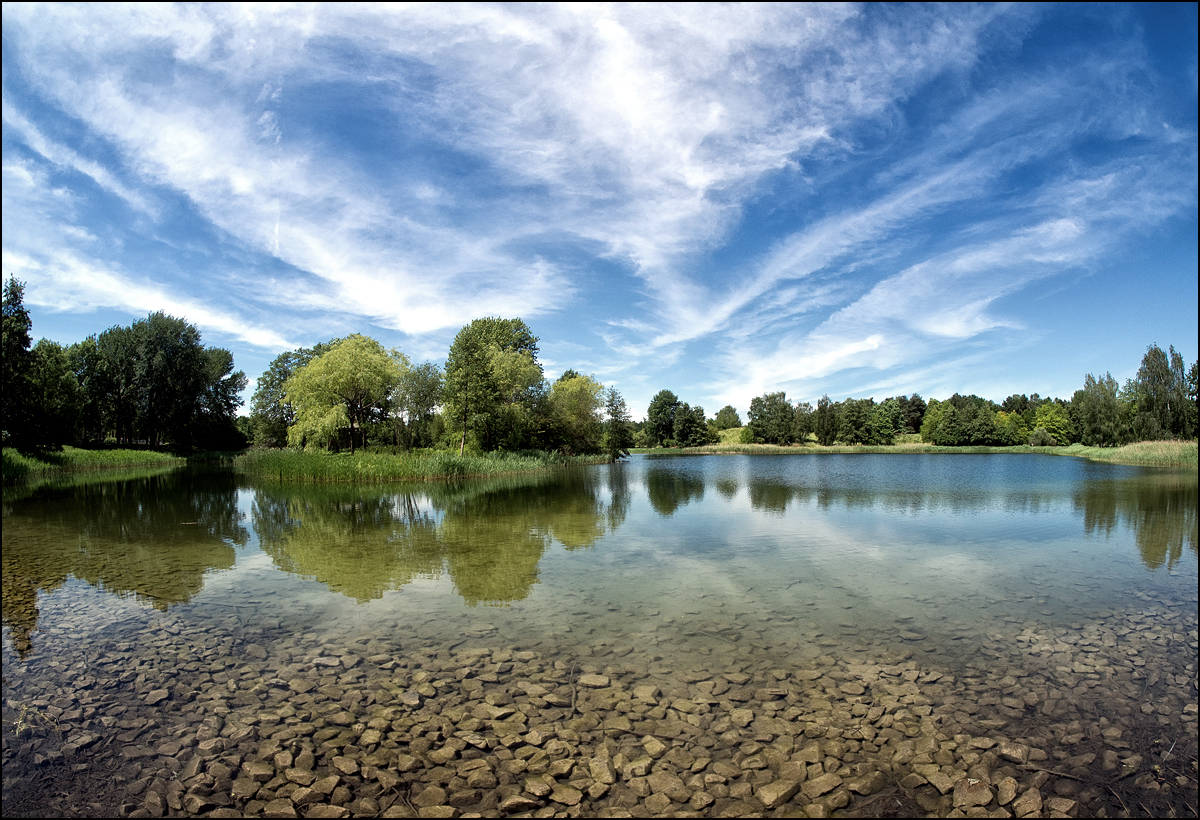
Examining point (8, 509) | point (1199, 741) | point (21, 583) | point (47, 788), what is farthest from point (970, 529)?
point (8, 509)

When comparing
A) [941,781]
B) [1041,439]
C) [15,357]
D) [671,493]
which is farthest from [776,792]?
[1041,439]

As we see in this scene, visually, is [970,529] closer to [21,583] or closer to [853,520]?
[853,520]

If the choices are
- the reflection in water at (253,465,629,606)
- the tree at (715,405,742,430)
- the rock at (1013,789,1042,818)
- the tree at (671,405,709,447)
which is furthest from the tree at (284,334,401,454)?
the tree at (715,405,742,430)

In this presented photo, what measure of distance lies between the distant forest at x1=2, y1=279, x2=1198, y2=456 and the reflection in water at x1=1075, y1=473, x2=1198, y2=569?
263 cm

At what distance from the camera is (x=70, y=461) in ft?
144

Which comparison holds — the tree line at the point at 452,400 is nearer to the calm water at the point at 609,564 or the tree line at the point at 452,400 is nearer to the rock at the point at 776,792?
the calm water at the point at 609,564

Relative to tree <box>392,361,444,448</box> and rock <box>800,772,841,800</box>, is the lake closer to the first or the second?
rock <box>800,772,841,800</box>

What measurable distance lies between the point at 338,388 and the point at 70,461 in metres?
24.8

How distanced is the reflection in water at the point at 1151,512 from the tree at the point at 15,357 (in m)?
55.1

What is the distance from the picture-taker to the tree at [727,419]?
130 meters

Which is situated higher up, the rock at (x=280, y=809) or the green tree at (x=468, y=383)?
the green tree at (x=468, y=383)

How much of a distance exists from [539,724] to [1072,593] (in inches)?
390

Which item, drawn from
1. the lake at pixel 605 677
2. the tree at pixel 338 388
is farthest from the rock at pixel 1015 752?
the tree at pixel 338 388

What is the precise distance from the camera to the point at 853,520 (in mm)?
17828
